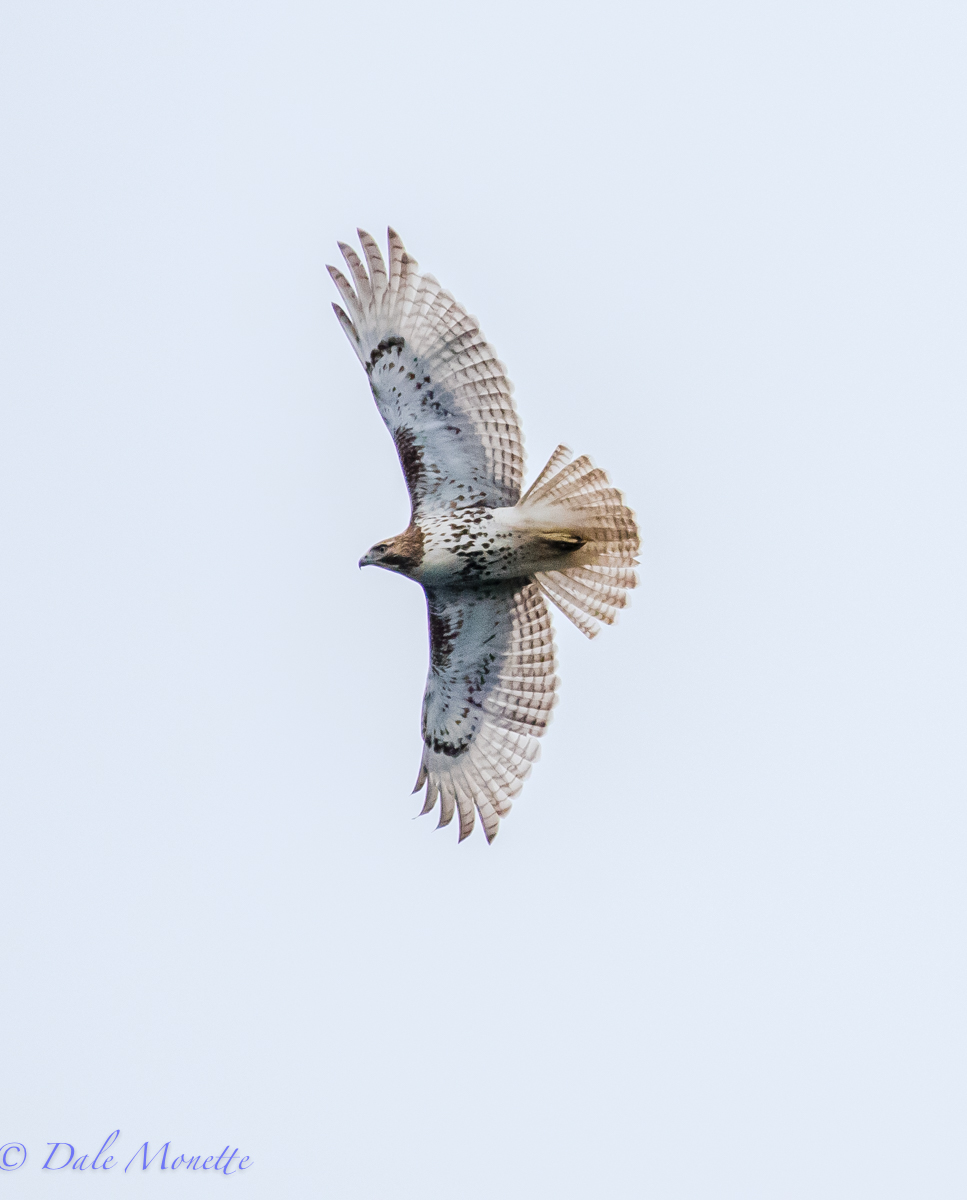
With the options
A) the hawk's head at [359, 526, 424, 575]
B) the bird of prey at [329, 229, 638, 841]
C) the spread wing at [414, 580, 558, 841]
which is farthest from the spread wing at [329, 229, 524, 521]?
the spread wing at [414, 580, 558, 841]

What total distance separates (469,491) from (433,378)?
792 mm

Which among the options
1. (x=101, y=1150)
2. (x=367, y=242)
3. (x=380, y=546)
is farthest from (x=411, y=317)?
(x=101, y=1150)

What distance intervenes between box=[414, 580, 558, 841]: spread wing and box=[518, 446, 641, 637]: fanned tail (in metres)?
0.29

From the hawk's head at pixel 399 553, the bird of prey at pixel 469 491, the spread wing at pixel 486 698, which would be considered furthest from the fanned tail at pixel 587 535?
the hawk's head at pixel 399 553

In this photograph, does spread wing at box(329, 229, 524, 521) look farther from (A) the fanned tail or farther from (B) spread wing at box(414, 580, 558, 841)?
(B) spread wing at box(414, 580, 558, 841)

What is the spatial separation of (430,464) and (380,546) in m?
0.66

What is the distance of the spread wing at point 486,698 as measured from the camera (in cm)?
1215

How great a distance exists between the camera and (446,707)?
40.9ft

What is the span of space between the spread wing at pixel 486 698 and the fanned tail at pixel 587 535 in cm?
29

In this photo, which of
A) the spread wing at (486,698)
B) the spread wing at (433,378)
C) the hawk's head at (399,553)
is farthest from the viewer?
the spread wing at (486,698)

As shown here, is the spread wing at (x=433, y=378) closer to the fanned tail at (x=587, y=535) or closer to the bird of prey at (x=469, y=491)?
the bird of prey at (x=469, y=491)

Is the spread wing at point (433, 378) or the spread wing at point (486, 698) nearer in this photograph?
the spread wing at point (433, 378)

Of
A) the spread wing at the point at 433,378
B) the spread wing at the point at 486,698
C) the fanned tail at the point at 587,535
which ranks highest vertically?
the spread wing at the point at 433,378

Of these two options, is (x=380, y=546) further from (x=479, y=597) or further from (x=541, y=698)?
(x=541, y=698)
